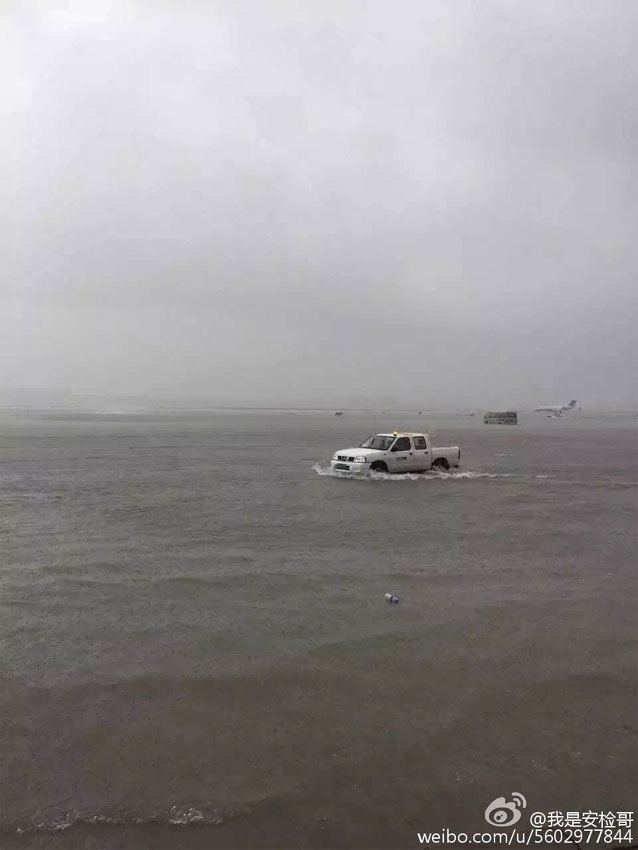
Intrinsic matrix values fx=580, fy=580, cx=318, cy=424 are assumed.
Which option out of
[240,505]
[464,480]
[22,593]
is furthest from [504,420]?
[22,593]

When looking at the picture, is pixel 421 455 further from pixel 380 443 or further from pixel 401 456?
pixel 380 443

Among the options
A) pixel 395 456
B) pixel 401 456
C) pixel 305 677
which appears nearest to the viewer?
pixel 305 677

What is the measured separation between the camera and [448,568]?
9258 mm

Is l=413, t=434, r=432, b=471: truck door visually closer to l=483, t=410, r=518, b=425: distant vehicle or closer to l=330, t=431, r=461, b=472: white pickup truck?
l=330, t=431, r=461, b=472: white pickup truck

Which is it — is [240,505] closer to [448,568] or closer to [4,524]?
[4,524]

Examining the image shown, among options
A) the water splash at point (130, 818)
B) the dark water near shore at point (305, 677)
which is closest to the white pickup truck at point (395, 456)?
the dark water near shore at point (305, 677)

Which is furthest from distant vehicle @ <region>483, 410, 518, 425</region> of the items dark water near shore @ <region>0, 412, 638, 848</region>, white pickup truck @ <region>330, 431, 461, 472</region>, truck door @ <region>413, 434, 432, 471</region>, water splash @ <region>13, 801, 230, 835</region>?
water splash @ <region>13, 801, 230, 835</region>

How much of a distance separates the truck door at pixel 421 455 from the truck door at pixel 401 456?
0.81 ft

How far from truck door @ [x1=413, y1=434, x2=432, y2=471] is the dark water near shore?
916 cm

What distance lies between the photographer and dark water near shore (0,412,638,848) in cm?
379

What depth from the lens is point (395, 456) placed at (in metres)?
21.3

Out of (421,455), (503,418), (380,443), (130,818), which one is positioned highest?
(503,418)

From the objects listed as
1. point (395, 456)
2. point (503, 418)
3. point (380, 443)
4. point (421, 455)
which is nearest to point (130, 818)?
point (395, 456)

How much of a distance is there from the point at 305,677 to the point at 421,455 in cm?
1704
